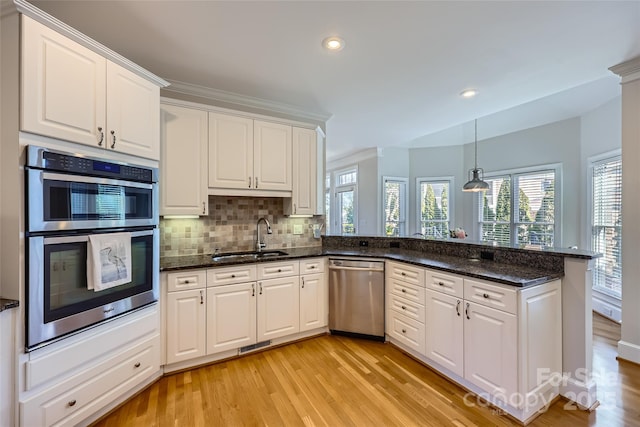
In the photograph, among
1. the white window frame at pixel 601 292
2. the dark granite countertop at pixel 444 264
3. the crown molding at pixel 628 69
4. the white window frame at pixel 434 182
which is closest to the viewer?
the dark granite countertop at pixel 444 264

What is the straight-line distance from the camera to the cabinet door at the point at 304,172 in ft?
10.8

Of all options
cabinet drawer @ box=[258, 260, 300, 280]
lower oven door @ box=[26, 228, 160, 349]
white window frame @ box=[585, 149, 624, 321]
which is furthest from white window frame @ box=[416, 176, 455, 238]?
lower oven door @ box=[26, 228, 160, 349]

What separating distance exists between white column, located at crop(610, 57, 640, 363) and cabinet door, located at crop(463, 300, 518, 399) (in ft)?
5.57

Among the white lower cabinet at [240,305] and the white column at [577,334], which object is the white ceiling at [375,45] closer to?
the white column at [577,334]

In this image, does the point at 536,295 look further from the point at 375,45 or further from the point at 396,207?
the point at 396,207

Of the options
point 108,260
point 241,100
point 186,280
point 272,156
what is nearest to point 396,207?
point 272,156

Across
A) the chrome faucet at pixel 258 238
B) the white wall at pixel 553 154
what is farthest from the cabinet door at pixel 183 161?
the white wall at pixel 553 154

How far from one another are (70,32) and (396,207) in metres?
5.84

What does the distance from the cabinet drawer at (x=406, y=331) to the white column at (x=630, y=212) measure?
1879mm

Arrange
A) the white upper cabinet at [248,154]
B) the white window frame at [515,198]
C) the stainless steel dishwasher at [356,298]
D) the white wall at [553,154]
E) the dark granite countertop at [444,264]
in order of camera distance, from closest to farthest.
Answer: the dark granite countertop at [444,264]
the white upper cabinet at [248,154]
the stainless steel dishwasher at [356,298]
the white wall at [553,154]
the white window frame at [515,198]

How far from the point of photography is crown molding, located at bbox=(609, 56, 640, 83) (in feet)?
8.04

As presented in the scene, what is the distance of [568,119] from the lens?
14.8 feet

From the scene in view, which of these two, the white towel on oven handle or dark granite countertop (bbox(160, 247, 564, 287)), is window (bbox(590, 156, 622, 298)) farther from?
the white towel on oven handle

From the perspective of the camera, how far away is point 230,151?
2.88 m
